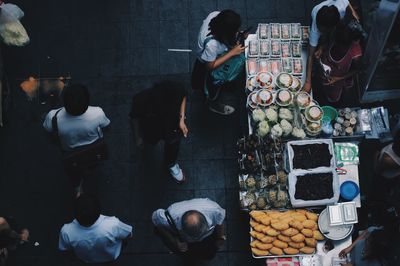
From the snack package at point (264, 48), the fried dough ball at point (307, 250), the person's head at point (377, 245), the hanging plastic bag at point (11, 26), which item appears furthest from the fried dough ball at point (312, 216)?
the hanging plastic bag at point (11, 26)

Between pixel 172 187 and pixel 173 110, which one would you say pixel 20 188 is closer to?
pixel 172 187

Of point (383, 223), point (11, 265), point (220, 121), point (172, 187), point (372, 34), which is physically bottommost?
point (11, 265)

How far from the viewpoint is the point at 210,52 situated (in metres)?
5.55

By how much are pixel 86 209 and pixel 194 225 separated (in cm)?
106

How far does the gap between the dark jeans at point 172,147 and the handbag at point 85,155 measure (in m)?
0.79

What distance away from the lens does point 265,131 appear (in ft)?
19.7

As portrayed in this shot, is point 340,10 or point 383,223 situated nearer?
point 383,223

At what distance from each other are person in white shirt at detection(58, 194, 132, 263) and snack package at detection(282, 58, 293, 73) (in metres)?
3.03

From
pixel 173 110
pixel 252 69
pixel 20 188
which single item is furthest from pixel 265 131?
pixel 20 188

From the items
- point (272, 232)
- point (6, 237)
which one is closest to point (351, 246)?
point (272, 232)

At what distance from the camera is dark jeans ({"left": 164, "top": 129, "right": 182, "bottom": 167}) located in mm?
5726

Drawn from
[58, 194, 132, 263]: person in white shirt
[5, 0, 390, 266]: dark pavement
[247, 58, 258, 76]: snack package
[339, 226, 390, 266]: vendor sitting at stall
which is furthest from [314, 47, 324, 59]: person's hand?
[58, 194, 132, 263]: person in white shirt

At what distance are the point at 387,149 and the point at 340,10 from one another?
1.91 metres

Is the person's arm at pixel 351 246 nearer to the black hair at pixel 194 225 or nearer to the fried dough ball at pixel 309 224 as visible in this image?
the fried dough ball at pixel 309 224
